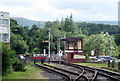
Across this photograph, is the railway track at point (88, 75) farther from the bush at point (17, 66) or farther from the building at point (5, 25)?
the building at point (5, 25)

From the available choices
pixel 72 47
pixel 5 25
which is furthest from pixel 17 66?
pixel 72 47

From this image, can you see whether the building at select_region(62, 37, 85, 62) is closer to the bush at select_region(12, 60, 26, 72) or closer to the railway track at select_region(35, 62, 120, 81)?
the railway track at select_region(35, 62, 120, 81)

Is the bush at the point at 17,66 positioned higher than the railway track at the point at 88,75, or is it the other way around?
the bush at the point at 17,66

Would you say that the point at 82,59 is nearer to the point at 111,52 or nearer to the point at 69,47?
the point at 69,47

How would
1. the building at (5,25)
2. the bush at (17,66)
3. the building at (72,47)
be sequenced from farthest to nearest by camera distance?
the building at (72,47) → the building at (5,25) → the bush at (17,66)

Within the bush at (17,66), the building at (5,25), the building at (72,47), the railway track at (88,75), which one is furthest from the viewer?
the building at (72,47)

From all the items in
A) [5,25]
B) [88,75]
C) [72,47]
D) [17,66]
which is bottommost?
[88,75]

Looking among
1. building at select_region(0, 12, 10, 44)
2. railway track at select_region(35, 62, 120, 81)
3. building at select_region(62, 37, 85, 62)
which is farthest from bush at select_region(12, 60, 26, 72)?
building at select_region(62, 37, 85, 62)

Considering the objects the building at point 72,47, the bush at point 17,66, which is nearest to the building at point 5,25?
the building at point 72,47

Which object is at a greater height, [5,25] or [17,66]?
[5,25]

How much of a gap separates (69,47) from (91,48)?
1567 cm

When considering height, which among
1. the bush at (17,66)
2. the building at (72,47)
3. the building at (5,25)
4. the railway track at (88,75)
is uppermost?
the building at (5,25)

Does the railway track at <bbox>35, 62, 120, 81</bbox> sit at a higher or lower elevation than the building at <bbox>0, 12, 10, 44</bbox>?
lower

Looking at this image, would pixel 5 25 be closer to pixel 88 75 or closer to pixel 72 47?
pixel 72 47
